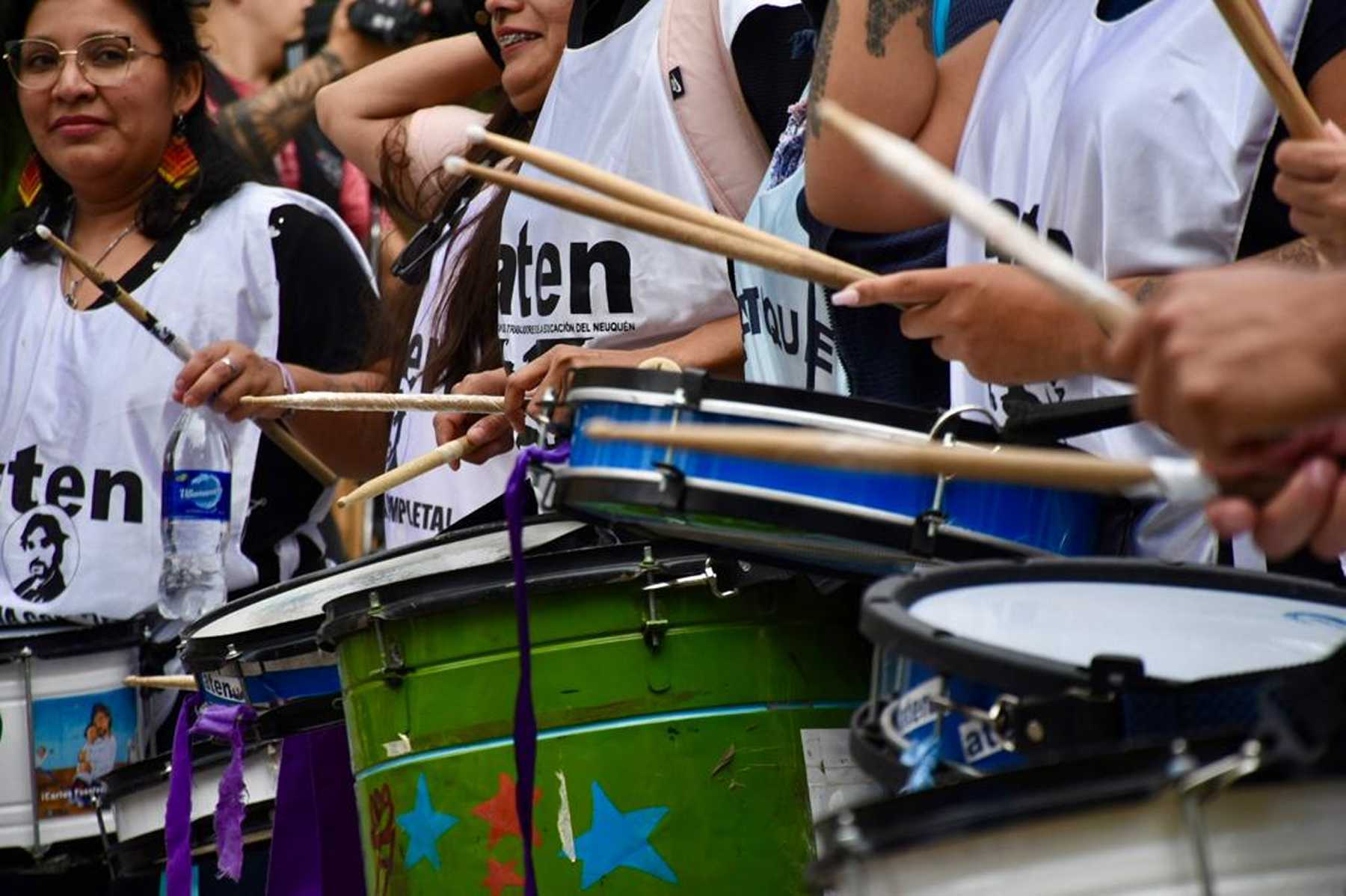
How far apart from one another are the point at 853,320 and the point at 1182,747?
1.33 meters

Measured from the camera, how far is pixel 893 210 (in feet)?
8.56

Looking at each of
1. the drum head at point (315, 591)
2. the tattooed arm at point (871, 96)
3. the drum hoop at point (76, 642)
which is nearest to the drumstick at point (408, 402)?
the drum head at point (315, 591)

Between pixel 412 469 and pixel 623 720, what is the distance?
55cm

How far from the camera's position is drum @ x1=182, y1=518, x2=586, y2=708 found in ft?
9.73

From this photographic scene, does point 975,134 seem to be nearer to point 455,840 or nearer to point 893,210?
point 893,210

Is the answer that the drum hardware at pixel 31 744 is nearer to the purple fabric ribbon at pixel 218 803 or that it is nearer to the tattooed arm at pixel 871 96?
the purple fabric ribbon at pixel 218 803

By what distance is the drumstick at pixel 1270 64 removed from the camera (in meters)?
1.87

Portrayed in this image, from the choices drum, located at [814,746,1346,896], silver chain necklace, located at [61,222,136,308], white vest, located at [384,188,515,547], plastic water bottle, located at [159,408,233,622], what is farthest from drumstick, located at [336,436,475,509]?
drum, located at [814,746,1346,896]

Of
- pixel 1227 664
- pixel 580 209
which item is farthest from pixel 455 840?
pixel 1227 664

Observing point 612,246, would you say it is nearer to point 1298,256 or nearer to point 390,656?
Result: point 390,656

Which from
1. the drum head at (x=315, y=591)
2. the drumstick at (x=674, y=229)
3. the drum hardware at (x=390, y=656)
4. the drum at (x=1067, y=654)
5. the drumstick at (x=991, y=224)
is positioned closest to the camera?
the drumstick at (x=991, y=224)

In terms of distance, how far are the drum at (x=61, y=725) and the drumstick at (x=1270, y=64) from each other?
2601 mm

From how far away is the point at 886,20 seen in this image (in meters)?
2.59

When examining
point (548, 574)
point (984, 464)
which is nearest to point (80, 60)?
point (548, 574)
